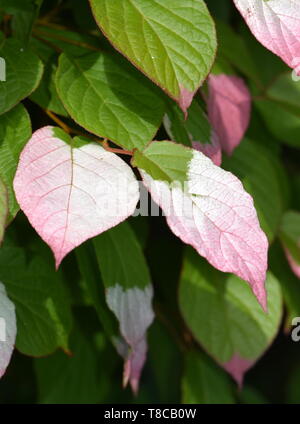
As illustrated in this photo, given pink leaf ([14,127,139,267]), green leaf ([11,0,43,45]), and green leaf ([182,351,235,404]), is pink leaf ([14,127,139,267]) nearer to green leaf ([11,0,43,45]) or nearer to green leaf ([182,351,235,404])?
green leaf ([11,0,43,45])

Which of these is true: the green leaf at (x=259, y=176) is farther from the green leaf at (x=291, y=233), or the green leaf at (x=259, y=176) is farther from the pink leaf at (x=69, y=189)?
the pink leaf at (x=69, y=189)

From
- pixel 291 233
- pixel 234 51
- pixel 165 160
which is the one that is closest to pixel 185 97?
pixel 165 160

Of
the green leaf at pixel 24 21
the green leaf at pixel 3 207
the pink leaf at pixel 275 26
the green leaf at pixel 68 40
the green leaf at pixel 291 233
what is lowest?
the green leaf at pixel 291 233

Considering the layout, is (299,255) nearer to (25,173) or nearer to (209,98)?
(209,98)

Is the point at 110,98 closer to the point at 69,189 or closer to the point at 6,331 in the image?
Result: the point at 69,189

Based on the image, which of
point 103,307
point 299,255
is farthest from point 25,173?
point 299,255

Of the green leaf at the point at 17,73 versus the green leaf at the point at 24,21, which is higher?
the green leaf at the point at 24,21

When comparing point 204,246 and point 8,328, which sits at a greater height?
point 204,246

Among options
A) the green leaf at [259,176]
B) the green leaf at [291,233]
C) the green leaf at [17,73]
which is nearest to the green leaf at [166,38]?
the green leaf at [17,73]
